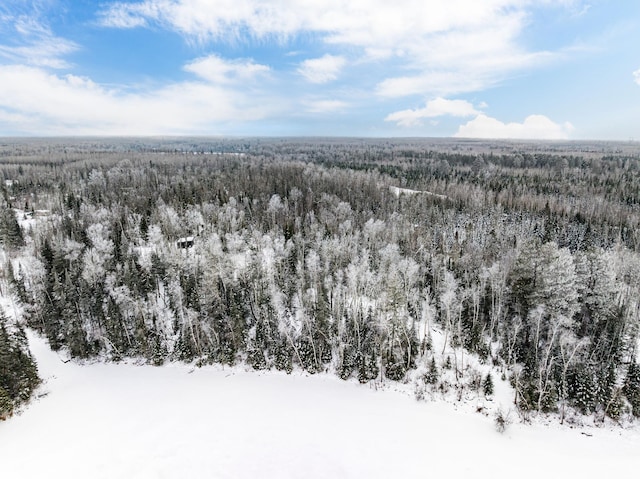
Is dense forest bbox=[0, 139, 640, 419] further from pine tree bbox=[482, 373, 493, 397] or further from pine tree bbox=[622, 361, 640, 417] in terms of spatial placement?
pine tree bbox=[482, 373, 493, 397]

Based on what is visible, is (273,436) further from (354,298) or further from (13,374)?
(13,374)

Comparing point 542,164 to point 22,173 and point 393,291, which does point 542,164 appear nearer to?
point 393,291

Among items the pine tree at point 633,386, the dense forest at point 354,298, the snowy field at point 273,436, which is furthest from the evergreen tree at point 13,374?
the pine tree at point 633,386

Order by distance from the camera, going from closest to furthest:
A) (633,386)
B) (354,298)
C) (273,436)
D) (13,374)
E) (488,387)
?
(273,436)
(633,386)
(13,374)
(488,387)
(354,298)

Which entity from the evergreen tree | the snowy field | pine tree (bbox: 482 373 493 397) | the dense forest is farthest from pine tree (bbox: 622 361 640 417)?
the evergreen tree

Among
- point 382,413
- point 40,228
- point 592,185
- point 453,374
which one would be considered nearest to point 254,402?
point 382,413

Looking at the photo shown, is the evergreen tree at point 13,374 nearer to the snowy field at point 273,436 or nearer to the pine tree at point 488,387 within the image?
the snowy field at point 273,436

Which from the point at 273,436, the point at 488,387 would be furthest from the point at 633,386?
the point at 273,436

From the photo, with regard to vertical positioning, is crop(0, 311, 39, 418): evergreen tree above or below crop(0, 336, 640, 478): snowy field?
above
